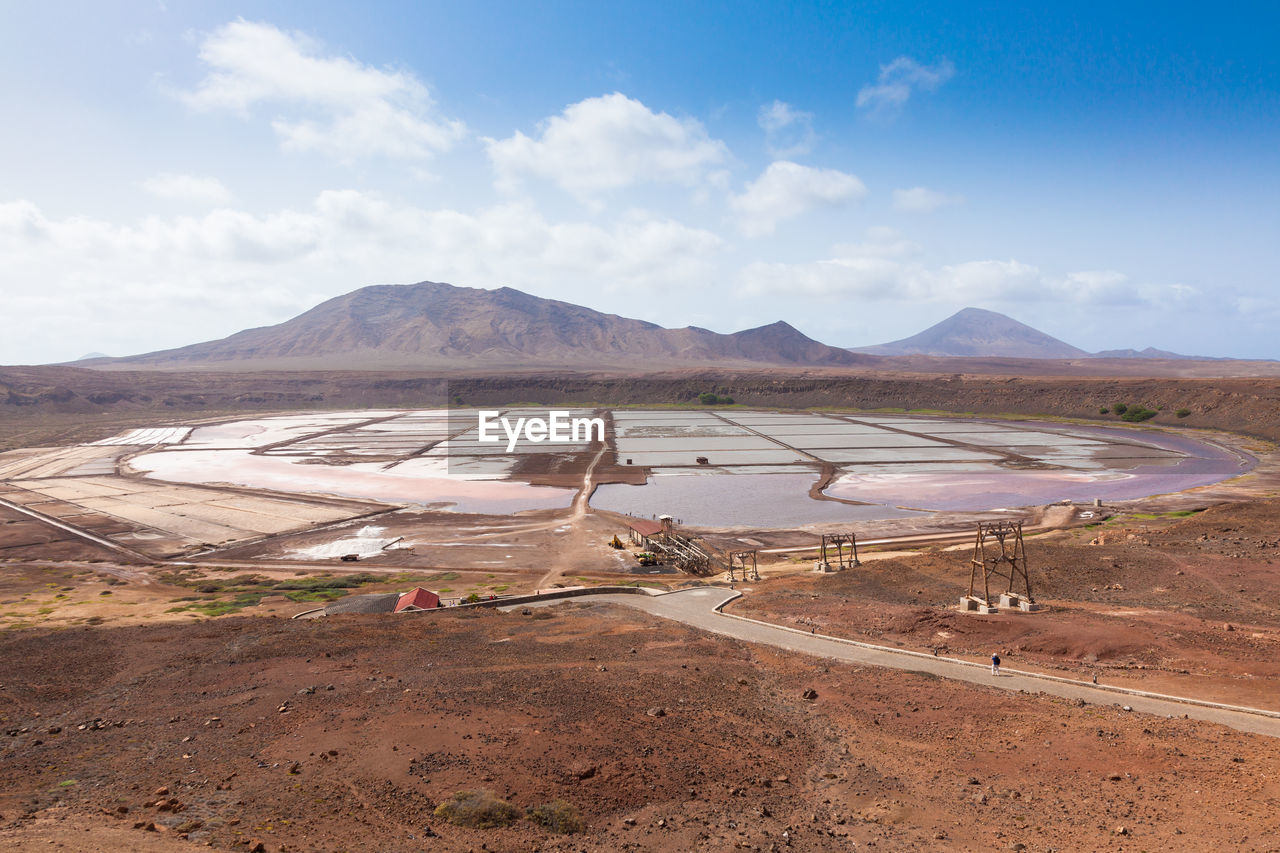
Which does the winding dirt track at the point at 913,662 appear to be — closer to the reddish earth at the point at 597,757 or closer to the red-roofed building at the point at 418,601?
the reddish earth at the point at 597,757

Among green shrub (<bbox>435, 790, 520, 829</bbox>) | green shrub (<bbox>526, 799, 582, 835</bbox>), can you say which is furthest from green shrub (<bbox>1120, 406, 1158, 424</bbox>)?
green shrub (<bbox>435, 790, 520, 829</bbox>)

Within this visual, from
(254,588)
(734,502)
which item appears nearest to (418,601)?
(254,588)

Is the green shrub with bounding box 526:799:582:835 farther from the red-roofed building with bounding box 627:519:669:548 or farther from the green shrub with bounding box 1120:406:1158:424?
the green shrub with bounding box 1120:406:1158:424

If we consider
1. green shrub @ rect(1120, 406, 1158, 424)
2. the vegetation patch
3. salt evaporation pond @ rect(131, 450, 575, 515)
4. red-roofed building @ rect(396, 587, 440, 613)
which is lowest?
the vegetation patch

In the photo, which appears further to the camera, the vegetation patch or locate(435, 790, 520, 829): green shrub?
→ the vegetation patch

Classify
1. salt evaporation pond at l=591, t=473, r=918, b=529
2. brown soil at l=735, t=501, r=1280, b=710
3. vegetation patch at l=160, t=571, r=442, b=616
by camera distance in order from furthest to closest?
1. salt evaporation pond at l=591, t=473, r=918, b=529
2. vegetation patch at l=160, t=571, r=442, b=616
3. brown soil at l=735, t=501, r=1280, b=710

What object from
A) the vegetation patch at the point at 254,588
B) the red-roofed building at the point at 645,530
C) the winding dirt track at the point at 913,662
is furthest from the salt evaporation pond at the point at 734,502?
the vegetation patch at the point at 254,588

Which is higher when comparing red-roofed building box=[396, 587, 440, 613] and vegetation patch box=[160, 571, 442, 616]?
red-roofed building box=[396, 587, 440, 613]
